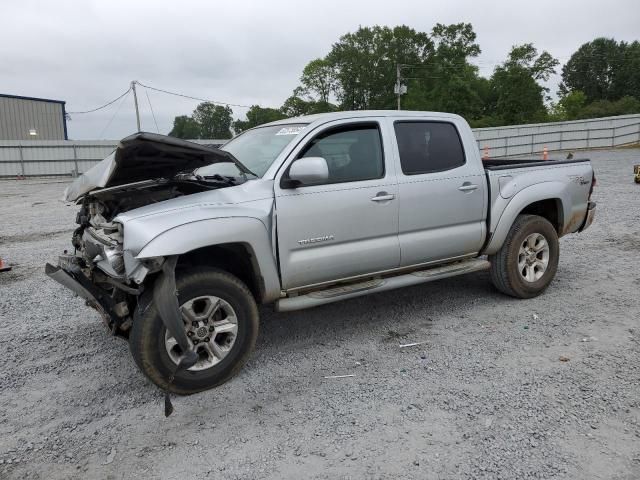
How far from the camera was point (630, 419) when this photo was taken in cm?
303

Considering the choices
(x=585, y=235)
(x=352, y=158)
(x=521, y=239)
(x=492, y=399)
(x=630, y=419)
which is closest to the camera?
(x=630, y=419)

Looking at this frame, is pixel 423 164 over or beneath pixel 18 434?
over

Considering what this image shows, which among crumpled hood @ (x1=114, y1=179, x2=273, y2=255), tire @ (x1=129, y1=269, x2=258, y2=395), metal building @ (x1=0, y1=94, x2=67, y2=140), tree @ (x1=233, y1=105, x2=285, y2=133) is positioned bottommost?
tire @ (x1=129, y1=269, x2=258, y2=395)

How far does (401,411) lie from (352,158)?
2.06 metres

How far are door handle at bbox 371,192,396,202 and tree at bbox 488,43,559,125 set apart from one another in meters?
59.9

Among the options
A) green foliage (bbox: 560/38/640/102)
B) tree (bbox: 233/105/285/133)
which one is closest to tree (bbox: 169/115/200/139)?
tree (bbox: 233/105/285/133)

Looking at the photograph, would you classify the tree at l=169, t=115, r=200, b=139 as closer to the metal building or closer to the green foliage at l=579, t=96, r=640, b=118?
the metal building

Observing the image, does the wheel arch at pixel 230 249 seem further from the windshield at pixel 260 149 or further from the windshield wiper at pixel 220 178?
the windshield at pixel 260 149

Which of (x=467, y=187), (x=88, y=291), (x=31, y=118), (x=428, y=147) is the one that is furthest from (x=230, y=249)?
(x=31, y=118)

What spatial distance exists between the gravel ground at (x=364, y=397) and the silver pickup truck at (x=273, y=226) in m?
0.41

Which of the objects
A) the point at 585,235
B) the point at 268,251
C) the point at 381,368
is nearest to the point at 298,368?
the point at 381,368

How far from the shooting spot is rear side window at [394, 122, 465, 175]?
449 cm

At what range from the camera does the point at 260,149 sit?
14.2 feet

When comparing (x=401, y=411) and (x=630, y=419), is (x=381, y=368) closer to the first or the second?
(x=401, y=411)
